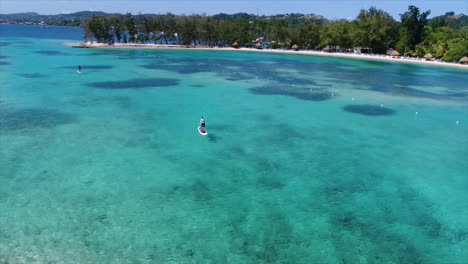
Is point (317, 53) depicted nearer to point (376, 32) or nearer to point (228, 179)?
point (376, 32)

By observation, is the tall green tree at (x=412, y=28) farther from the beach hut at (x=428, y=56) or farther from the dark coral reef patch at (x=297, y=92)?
the dark coral reef patch at (x=297, y=92)

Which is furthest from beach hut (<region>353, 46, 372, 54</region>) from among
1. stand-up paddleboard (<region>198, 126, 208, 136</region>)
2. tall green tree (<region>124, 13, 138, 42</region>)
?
stand-up paddleboard (<region>198, 126, 208, 136</region>)

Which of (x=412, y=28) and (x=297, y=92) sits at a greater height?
(x=412, y=28)

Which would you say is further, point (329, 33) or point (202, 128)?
point (329, 33)

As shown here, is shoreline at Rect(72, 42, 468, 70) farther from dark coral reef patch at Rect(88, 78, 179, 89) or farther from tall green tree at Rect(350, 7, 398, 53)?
dark coral reef patch at Rect(88, 78, 179, 89)

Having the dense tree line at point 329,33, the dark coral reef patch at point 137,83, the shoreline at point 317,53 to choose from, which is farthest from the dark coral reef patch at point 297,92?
the dense tree line at point 329,33

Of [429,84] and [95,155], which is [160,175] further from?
[429,84]

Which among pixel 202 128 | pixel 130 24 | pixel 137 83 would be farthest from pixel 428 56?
pixel 130 24

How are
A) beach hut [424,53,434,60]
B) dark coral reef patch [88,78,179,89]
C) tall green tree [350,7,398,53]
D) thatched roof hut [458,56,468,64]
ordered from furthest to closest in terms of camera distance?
1. tall green tree [350,7,398,53]
2. beach hut [424,53,434,60]
3. thatched roof hut [458,56,468,64]
4. dark coral reef patch [88,78,179,89]
